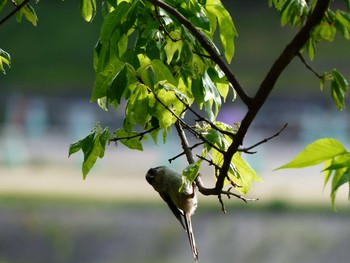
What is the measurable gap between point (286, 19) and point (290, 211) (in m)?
4.46

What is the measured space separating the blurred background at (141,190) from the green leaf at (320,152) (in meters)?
3.76

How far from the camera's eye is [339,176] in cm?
71

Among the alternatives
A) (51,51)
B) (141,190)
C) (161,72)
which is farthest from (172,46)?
(51,51)

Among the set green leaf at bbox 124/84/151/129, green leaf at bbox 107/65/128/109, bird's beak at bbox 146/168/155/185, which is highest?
green leaf at bbox 107/65/128/109

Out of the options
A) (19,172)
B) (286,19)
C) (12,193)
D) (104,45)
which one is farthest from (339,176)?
(19,172)

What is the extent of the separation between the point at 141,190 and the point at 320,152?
492cm

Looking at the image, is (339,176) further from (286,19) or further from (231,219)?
(231,219)

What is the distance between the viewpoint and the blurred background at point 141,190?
4.67 metres

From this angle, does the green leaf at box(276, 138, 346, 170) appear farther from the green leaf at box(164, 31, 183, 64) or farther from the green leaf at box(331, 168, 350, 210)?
the green leaf at box(164, 31, 183, 64)

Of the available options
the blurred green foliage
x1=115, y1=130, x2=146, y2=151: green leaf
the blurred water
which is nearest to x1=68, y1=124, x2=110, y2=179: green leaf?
x1=115, y1=130, x2=146, y2=151: green leaf

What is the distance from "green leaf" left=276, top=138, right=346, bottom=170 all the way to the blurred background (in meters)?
3.76

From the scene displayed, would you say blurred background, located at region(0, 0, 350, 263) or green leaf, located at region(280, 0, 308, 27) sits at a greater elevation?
green leaf, located at region(280, 0, 308, 27)

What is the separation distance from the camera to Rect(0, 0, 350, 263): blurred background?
467cm

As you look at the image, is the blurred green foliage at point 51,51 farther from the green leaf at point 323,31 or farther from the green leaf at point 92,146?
the green leaf at point 323,31
